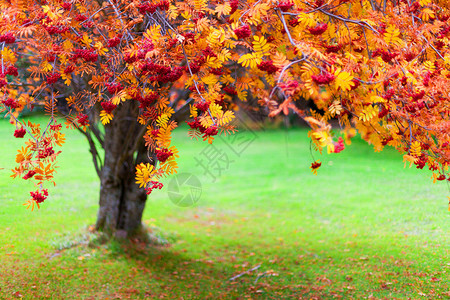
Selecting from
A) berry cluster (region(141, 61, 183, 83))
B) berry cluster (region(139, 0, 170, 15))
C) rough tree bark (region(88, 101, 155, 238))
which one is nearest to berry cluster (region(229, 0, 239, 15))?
berry cluster (region(139, 0, 170, 15))

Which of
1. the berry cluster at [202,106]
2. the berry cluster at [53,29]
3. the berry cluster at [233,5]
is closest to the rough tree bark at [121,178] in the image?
the berry cluster at [53,29]

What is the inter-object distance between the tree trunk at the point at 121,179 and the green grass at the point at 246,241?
0.37 meters

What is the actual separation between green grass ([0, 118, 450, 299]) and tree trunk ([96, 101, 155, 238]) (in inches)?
14.6

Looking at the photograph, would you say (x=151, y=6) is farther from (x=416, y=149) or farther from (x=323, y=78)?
(x=416, y=149)

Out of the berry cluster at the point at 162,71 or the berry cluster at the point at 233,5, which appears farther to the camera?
the berry cluster at the point at 233,5

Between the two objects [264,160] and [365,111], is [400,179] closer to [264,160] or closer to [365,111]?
Result: [264,160]

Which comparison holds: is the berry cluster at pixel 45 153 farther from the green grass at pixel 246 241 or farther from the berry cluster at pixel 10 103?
the green grass at pixel 246 241

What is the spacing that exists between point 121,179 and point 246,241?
105 inches

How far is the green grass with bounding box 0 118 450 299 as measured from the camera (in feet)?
16.4

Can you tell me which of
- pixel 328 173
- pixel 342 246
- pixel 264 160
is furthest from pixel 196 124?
pixel 264 160

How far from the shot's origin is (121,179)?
6.12 meters

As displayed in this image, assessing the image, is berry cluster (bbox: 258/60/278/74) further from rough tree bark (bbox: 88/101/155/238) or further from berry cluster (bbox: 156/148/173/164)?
rough tree bark (bbox: 88/101/155/238)

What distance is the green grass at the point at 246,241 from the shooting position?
196 inches

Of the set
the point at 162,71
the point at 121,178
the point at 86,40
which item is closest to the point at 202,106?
the point at 162,71
